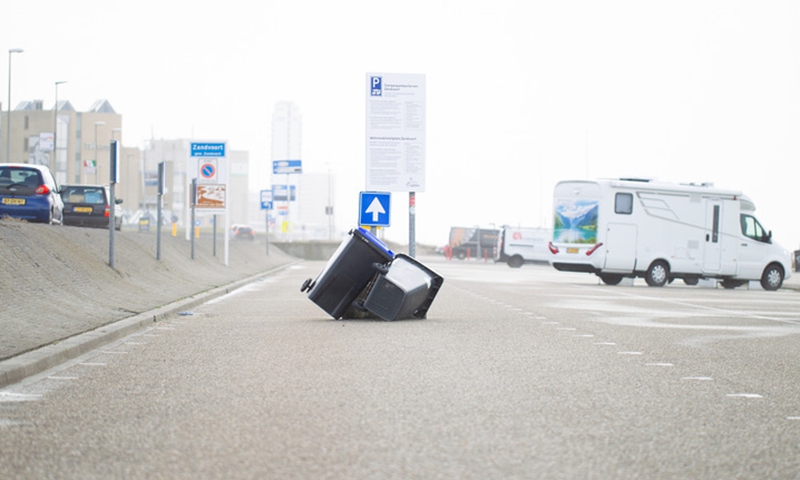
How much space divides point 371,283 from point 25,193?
41.6ft

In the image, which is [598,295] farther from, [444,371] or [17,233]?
[444,371]

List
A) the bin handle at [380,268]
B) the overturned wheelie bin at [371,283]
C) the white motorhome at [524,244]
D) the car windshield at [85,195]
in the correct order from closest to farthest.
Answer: the bin handle at [380,268] < the overturned wheelie bin at [371,283] < the car windshield at [85,195] < the white motorhome at [524,244]

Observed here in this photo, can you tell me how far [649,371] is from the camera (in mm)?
9531

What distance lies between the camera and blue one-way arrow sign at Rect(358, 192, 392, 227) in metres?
21.4

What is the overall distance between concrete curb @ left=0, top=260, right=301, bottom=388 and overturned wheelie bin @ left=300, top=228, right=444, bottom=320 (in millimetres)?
2530

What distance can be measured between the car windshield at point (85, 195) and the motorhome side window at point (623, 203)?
17027mm

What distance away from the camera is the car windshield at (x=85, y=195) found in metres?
35.3

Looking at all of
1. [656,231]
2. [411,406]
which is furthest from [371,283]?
[656,231]

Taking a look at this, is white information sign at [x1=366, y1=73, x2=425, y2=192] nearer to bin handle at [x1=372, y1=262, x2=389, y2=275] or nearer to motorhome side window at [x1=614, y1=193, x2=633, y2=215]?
bin handle at [x1=372, y1=262, x2=389, y2=275]

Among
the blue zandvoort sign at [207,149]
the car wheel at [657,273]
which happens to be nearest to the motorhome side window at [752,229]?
the car wheel at [657,273]

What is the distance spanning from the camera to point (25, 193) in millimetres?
24938

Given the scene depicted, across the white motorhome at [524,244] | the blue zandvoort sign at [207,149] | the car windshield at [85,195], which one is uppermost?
the blue zandvoort sign at [207,149]

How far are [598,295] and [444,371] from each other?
17100 millimetres

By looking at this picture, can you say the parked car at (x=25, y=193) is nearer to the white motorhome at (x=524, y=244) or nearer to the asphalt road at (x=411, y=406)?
the asphalt road at (x=411, y=406)
